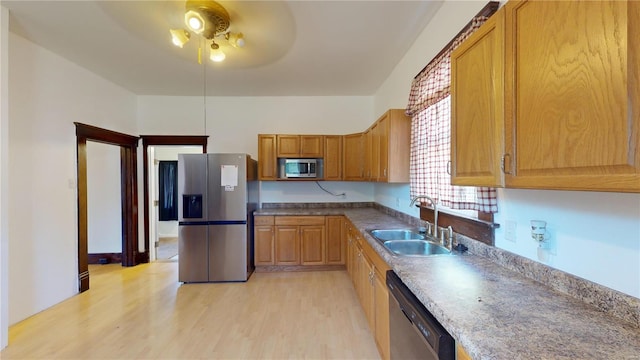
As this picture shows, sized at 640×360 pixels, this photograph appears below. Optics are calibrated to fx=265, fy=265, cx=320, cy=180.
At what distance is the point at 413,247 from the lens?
2.16m

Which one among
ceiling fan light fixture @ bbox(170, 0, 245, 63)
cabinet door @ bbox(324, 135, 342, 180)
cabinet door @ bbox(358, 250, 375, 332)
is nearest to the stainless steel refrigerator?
cabinet door @ bbox(324, 135, 342, 180)

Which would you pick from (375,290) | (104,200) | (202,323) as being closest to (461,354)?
(375,290)

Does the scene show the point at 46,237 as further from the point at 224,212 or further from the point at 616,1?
the point at 616,1

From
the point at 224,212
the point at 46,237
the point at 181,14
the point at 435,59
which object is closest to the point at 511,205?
the point at 435,59

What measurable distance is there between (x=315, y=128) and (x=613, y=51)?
3.95 m

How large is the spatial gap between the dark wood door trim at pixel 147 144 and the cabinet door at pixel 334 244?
8.19 feet

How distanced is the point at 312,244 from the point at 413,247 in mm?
2002

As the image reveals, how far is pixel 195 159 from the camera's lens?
356cm

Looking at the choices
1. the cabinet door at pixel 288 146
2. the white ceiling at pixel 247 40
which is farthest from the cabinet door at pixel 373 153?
the cabinet door at pixel 288 146

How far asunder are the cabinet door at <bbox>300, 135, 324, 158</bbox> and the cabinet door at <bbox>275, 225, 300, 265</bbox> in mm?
1151

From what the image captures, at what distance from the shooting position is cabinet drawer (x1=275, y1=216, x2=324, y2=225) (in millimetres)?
3902

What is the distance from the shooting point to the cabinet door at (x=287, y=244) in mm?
3896

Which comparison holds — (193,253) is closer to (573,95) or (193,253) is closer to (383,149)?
(383,149)

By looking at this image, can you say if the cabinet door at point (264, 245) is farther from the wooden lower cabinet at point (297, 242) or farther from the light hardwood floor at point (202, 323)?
the light hardwood floor at point (202, 323)
